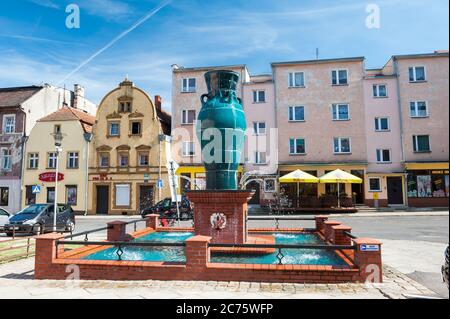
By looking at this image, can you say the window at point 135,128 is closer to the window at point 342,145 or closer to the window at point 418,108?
the window at point 342,145

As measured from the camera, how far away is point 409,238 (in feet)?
47.8

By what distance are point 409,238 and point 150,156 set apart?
2459 cm

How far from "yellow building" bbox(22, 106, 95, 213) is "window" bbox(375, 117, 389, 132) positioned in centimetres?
2686

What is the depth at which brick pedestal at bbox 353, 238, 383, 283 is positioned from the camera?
691 centimetres

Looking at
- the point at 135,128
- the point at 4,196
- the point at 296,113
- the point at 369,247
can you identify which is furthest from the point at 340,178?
the point at 4,196

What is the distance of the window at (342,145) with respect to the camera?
107 ft

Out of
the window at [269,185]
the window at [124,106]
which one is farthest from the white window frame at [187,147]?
the window at [269,185]

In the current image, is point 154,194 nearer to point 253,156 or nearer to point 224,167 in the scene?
point 253,156

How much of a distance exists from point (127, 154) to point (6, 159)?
40.9 ft

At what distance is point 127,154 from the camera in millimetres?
34781

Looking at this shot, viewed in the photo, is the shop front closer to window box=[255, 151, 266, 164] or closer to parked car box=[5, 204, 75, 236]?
window box=[255, 151, 266, 164]

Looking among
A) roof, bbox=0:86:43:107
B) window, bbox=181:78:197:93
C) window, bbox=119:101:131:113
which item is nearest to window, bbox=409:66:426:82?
window, bbox=181:78:197:93

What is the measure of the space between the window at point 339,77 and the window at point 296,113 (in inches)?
147
